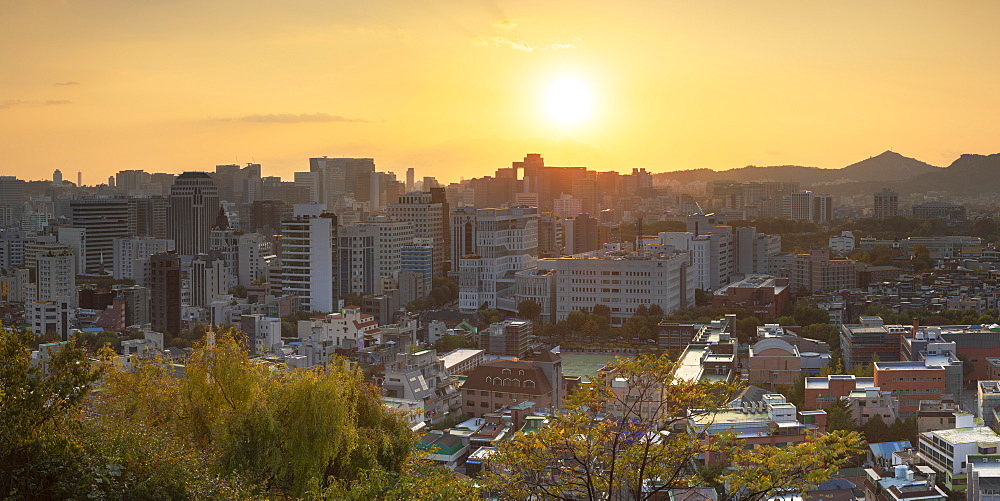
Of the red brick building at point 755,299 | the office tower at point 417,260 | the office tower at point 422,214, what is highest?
the office tower at point 422,214

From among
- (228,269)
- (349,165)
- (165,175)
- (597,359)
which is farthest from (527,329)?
(165,175)

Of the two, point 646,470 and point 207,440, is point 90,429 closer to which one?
point 207,440

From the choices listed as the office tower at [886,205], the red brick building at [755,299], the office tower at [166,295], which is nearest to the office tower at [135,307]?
the office tower at [166,295]

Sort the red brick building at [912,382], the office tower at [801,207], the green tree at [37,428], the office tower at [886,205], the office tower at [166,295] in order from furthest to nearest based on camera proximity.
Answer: the office tower at [801,207]
the office tower at [886,205]
the office tower at [166,295]
the red brick building at [912,382]
the green tree at [37,428]

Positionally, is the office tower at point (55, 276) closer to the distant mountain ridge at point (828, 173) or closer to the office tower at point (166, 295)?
the office tower at point (166, 295)

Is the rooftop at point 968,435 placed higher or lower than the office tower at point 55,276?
lower

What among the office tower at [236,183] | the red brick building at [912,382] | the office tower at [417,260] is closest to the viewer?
the red brick building at [912,382]
